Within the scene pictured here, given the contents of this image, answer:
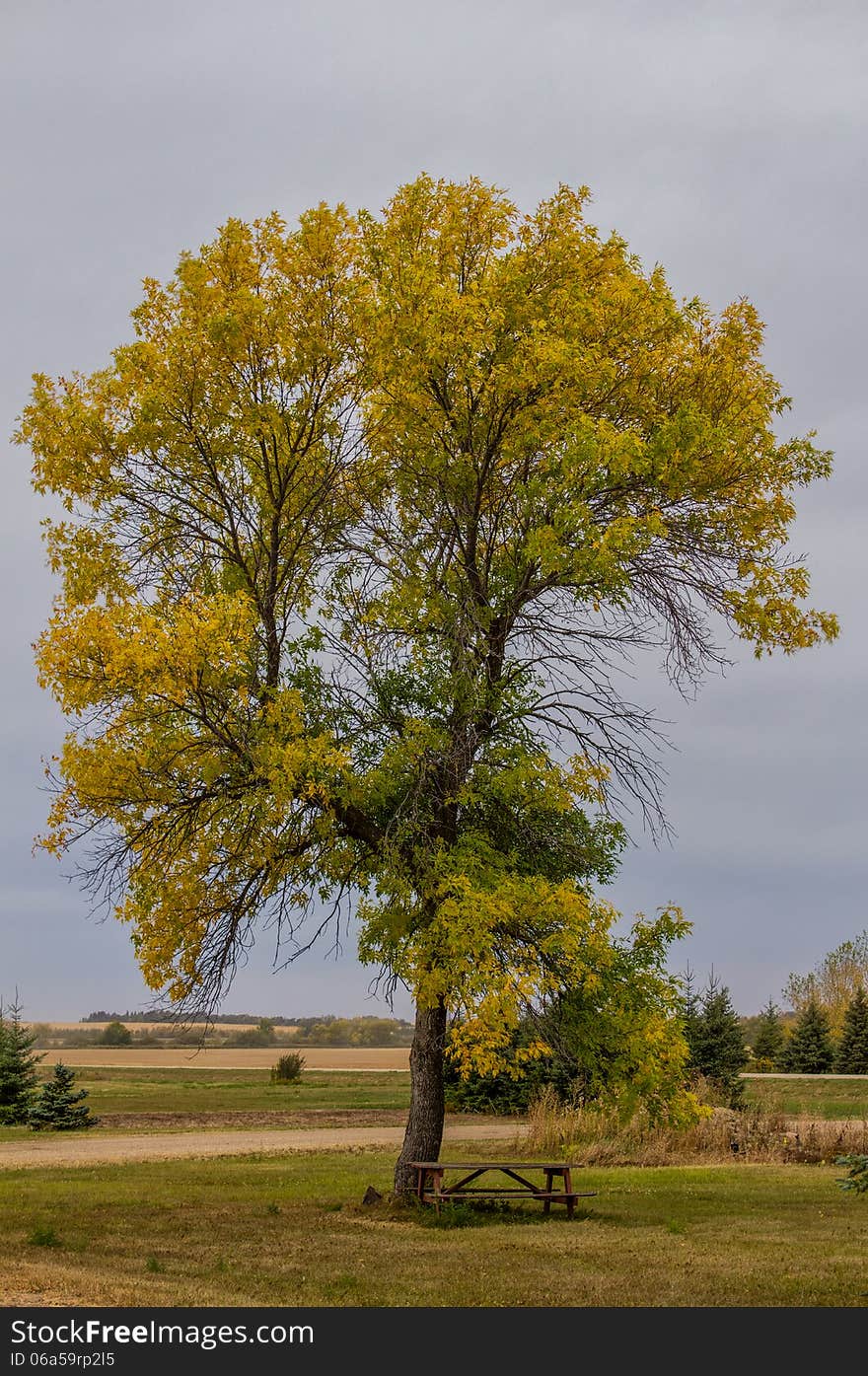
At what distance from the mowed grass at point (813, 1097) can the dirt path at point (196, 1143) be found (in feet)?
18.1

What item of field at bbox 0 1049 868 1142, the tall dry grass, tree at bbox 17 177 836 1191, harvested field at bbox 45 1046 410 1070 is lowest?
harvested field at bbox 45 1046 410 1070

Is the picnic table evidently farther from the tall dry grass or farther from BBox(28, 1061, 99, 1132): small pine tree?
BBox(28, 1061, 99, 1132): small pine tree

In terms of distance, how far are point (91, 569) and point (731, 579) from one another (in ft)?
26.9

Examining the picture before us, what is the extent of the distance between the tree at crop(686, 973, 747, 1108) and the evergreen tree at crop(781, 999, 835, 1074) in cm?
1822

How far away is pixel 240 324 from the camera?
619 inches

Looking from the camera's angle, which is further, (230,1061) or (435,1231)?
(230,1061)

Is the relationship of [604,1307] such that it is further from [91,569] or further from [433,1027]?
[91,569]

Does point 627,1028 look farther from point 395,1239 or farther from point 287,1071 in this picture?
point 287,1071

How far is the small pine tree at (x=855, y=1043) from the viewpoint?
157ft

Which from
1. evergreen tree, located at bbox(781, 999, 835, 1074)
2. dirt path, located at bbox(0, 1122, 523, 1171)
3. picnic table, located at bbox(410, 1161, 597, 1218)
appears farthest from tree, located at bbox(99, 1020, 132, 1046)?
picnic table, located at bbox(410, 1161, 597, 1218)

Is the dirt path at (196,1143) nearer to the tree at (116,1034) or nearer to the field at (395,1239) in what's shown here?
the field at (395,1239)

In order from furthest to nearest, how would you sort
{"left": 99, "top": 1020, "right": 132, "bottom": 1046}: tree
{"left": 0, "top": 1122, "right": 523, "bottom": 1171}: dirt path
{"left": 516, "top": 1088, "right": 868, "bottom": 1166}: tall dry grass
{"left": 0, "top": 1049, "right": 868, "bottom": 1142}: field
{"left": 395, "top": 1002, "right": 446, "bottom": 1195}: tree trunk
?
{"left": 99, "top": 1020, "right": 132, "bottom": 1046}: tree
{"left": 0, "top": 1049, "right": 868, "bottom": 1142}: field
{"left": 0, "top": 1122, "right": 523, "bottom": 1171}: dirt path
{"left": 516, "top": 1088, "right": 868, "bottom": 1166}: tall dry grass
{"left": 395, "top": 1002, "right": 446, "bottom": 1195}: tree trunk

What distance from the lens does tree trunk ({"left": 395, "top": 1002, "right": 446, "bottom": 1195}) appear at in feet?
52.3
